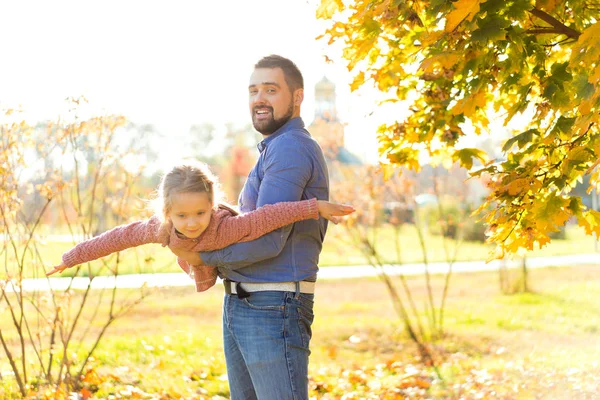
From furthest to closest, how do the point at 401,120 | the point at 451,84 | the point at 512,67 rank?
the point at 401,120
the point at 451,84
the point at 512,67

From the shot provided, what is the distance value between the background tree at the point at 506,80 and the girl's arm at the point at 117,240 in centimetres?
108

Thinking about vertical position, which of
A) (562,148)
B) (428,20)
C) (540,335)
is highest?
(428,20)

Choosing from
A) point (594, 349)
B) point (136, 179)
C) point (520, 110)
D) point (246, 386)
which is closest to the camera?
point (246, 386)

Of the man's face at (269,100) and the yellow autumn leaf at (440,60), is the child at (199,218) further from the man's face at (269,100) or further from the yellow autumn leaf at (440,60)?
the yellow autumn leaf at (440,60)

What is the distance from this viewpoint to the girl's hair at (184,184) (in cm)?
270

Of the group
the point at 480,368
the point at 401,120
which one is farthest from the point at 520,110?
the point at 480,368

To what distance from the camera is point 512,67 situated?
10.9 ft

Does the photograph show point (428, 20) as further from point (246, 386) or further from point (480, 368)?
point (480, 368)

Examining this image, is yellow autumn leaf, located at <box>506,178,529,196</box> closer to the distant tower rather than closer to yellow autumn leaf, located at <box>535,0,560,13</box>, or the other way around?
yellow autumn leaf, located at <box>535,0,560,13</box>

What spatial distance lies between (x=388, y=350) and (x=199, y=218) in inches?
230

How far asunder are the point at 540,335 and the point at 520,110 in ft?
19.4

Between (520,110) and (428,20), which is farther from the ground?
(428,20)

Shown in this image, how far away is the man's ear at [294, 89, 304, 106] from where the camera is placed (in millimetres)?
2882

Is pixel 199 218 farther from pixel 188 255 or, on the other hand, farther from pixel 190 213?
pixel 188 255
